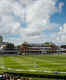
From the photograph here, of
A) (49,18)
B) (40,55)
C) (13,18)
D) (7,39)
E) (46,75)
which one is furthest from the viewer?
(40,55)

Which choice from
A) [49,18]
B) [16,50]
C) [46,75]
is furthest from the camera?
[16,50]

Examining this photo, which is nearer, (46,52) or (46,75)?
(46,75)

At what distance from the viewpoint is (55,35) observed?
15.6 ft

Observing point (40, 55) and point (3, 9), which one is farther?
point (40, 55)

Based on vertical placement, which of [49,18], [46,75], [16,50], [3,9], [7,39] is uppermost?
[3,9]

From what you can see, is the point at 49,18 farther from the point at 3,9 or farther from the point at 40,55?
the point at 40,55

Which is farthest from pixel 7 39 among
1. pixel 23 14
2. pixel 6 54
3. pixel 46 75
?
pixel 46 75

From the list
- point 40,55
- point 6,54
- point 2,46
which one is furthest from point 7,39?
point 40,55

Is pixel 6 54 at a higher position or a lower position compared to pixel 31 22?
lower

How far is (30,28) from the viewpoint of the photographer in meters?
5.13

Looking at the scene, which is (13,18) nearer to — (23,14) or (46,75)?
(23,14)

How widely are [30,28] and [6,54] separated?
2224 millimetres

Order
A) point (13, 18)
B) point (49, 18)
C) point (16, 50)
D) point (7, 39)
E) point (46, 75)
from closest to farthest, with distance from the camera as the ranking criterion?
point (46, 75) < point (49, 18) < point (13, 18) < point (7, 39) < point (16, 50)

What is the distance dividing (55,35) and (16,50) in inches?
92.3
